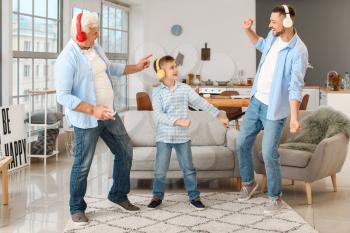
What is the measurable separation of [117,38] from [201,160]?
5926mm

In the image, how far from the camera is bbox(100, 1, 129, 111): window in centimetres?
1027

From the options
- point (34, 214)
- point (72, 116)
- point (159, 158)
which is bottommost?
point (34, 214)

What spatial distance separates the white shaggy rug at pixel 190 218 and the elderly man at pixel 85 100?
0.26 meters

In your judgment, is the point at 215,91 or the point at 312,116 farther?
the point at 215,91

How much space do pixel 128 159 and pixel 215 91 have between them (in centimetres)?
639

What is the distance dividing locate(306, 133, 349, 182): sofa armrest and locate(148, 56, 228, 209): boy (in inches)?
38.4

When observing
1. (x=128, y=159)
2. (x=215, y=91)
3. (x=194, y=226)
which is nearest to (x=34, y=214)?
(x=128, y=159)

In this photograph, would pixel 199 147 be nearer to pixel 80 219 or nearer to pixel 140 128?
pixel 140 128

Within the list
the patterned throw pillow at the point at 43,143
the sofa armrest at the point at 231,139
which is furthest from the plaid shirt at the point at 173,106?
the patterned throw pillow at the point at 43,143

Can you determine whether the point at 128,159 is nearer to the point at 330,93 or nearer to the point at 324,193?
the point at 324,193

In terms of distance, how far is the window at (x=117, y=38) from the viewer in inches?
404

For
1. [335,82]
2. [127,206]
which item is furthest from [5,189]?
[335,82]

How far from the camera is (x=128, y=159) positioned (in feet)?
15.2

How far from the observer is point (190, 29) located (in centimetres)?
1170
